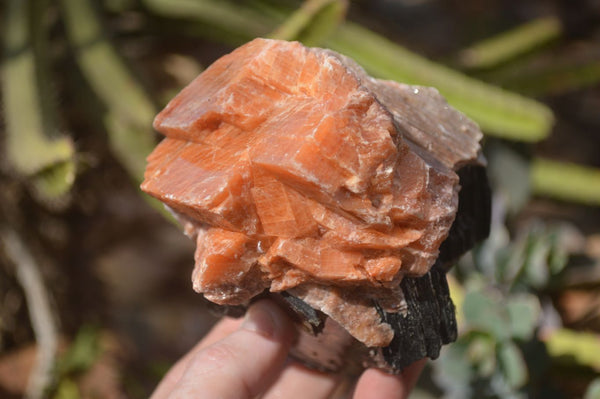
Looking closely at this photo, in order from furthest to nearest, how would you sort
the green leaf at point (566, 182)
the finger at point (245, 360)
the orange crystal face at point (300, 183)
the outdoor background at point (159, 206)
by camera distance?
the green leaf at point (566, 182), the outdoor background at point (159, 206), the finger at point (245, 360), the orange crystal face at point (300, 183)

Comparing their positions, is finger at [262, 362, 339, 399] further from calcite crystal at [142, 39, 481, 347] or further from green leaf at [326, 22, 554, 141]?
green leaf at [326, 22, 554, 141]

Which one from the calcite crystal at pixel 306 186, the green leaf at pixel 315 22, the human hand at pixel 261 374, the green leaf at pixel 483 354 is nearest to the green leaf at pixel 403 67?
the green leaf at pixel 315 22

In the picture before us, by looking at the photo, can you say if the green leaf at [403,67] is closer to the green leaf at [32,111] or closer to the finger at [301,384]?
the green leaf at [32,111]

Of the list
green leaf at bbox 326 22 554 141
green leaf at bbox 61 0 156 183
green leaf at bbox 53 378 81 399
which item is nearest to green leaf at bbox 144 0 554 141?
green leaf at bbox 326 22 554 141

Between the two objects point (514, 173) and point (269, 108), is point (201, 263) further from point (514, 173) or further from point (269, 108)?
point (514, 173)

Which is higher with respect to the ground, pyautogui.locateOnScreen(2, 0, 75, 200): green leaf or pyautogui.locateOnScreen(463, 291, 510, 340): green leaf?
pyautogui.locateOnScreen(2, 0, 75, 200): green leaf

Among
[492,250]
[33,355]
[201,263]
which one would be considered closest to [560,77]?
[492,250]
